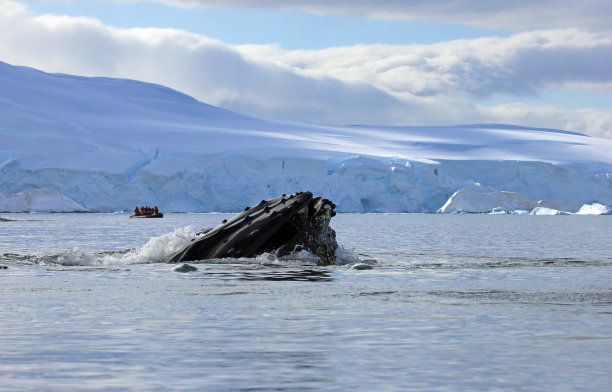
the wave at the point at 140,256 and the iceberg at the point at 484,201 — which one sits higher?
the iceberg at the point at 484,201

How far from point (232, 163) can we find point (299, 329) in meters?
69.4

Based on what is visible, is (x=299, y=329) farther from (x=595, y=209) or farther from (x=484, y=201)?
(x=595, y=209)

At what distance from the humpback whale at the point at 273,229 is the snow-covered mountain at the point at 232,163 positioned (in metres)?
60.0

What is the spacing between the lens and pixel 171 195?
75.5 metres

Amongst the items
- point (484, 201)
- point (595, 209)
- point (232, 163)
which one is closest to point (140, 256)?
point (232, 163)

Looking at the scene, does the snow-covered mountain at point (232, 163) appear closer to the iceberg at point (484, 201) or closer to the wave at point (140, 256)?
the iceberg at point (484, 201)

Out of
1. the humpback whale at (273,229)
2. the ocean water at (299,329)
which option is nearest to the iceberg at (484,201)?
the ocean water at (299,329)

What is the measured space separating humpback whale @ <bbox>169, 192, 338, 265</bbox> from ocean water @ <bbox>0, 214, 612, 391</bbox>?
0.23m

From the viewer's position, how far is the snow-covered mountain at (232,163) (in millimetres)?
74438

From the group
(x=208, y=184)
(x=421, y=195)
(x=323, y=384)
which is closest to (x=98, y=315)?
(x=323, y=384)

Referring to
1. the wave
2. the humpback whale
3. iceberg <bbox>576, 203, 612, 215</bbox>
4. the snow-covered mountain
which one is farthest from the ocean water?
iceberg <bbox>576, 203, 612, 215</bbox>

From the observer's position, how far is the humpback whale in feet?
46.5

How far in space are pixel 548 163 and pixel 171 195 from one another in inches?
1362

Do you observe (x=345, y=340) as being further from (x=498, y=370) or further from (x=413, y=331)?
(x=498, y=370)
